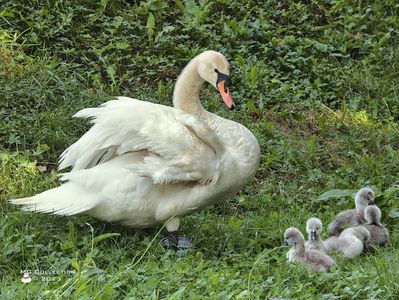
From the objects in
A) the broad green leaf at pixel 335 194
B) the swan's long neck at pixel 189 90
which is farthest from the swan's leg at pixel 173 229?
the broad green leaf at pixel 335 194

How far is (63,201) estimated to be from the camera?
704 centimetres

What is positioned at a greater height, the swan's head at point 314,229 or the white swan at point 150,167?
the white swan at point 150,167

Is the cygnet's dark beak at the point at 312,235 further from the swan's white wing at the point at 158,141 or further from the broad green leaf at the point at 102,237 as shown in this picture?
the broad green leaf at the point at 102,237

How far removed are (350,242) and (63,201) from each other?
6.51ft

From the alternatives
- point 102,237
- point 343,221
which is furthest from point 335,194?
point 102,237

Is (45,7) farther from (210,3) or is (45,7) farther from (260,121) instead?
(260,121)

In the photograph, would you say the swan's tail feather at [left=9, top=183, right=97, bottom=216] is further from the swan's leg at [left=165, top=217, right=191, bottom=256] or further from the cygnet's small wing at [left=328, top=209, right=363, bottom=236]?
the cygnet's small wing at [left=328, top=209, right=363, bottom=236]

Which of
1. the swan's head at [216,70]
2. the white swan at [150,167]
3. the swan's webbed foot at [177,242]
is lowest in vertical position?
the swan's webbed foot at [177,242]

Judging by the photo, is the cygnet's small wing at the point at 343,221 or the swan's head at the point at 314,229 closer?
the swan's head at the point at 314,229

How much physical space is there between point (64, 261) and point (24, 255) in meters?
0.34

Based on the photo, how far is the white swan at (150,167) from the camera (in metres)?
6.96

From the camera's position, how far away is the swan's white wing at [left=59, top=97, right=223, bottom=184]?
6.94 m

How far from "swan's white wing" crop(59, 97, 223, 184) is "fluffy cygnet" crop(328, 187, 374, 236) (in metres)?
1.13

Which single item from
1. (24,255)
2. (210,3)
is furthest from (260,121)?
(24,255)
